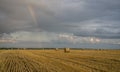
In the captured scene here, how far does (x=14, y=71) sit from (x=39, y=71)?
2290 millimetres

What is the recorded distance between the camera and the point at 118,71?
1759 cm

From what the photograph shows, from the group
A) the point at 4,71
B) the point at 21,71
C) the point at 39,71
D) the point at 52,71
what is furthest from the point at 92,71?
the point at 4,71

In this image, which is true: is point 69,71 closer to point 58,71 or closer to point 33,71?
point 58,71

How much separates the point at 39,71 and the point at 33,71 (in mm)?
539

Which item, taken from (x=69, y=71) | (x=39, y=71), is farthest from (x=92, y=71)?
(x=39, y=71)

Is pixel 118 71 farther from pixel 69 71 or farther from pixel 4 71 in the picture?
pixel 4 71

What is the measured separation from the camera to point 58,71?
58.6ft

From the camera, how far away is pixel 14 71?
18203 mm

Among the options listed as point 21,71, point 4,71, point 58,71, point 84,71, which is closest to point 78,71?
point 84,71

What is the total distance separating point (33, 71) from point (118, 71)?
7361 mm

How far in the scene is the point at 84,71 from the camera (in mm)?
17703

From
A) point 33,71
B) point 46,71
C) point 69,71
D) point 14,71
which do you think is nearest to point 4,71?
point 14,71

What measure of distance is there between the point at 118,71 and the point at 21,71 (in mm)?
8441

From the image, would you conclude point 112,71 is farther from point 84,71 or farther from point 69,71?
point 69,71
